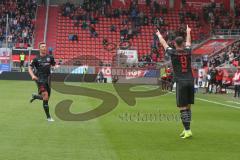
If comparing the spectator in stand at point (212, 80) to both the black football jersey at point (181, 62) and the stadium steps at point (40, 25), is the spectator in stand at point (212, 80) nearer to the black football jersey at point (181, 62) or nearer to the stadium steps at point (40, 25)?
the stadium steps at point (40, 25)

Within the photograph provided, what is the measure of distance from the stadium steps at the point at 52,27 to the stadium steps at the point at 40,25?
0.69 metres

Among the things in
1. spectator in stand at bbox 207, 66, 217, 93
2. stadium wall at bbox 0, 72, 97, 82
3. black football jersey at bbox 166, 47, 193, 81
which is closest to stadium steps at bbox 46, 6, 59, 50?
stadium wall at bbox 0, 72, 97, 82

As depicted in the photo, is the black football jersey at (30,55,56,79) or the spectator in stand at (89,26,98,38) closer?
the black football jersey at (30,55,56,79)

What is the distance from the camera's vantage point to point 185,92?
12547mm

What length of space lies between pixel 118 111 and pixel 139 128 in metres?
5.82

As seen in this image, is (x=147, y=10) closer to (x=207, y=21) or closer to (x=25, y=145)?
(x=207, y=21)

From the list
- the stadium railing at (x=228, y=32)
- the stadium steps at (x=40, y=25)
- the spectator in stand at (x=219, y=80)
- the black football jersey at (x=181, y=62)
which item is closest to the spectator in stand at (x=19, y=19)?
the stadium steps at (x=40, y=25)

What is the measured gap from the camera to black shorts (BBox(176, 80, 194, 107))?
1253 cm

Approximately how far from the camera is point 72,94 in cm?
2925

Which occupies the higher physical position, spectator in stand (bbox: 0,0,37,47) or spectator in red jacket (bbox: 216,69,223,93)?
spectator in stand (bbox: 0,0,37,47)

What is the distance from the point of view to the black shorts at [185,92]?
12531 millimetres

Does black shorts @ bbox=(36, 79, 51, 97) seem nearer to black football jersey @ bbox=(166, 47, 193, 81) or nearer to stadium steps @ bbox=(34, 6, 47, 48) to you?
black football jersey @ bbox=(166, 47, 193, 81)

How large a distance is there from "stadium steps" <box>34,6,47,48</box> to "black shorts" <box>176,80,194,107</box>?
47511 millimetres

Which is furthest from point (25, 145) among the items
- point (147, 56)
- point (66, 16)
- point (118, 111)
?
point (66, 16)
